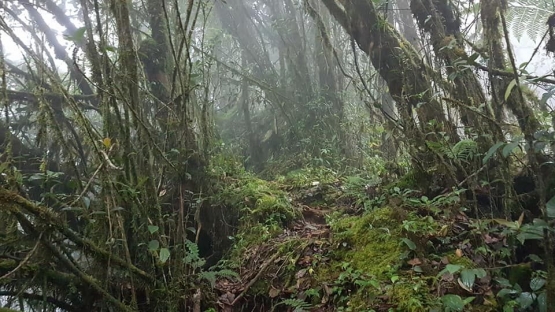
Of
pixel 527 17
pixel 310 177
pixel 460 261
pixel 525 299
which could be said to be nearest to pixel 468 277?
pixel 525 299

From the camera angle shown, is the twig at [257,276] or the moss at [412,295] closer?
the moss at [412,295]

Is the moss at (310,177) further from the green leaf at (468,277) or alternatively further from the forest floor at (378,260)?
the green leaf at (468,277)

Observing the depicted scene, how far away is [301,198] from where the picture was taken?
5277 millimetres

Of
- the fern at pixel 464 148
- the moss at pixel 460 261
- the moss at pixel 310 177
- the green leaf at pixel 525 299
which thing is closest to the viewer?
the green leaf at pixel 525 299

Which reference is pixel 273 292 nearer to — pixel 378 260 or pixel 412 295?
pixel 378 260

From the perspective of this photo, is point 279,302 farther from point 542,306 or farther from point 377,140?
point 377,140

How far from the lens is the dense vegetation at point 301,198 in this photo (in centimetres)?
248

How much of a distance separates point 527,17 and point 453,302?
11.4 feet

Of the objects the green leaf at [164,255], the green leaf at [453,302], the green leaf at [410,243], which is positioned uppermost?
the green leaf at [410,243]

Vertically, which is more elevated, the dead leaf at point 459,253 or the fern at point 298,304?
the dead leaf at point 459,253

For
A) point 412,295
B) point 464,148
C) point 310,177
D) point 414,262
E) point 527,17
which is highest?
point 527,17

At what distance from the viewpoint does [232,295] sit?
330cm

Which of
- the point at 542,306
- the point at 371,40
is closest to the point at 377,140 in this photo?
the point at 371,40

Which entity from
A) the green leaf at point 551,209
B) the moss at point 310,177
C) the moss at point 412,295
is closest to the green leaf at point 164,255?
the moss at point 412,295
